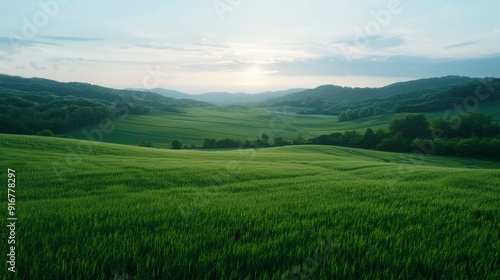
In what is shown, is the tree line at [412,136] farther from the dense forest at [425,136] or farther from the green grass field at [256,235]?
the green grass field at [256,235]

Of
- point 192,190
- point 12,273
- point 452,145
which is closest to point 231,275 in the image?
point 12,273

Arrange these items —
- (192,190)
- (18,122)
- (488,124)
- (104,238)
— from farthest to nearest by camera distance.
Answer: (488,124)
(18,122)
(192,190)
(104,238)

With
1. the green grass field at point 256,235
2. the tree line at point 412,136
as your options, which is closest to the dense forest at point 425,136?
the tree line at point 412,136

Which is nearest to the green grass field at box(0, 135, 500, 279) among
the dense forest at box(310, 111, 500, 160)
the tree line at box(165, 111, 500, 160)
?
the dense forest at box(310, 111, 500, 160)

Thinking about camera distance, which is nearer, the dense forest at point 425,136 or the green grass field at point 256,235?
the green grass field at point 256,235

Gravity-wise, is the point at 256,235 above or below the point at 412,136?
above

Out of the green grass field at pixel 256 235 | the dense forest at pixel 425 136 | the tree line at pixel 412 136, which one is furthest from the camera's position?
the tree line at pixel 412 136

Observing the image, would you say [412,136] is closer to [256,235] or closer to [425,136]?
[425,136]

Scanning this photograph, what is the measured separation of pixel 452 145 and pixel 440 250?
7203 centimetres

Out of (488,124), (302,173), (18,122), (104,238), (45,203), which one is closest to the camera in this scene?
(104,238)

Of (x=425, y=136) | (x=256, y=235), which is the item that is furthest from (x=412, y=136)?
(x=256, y=235)

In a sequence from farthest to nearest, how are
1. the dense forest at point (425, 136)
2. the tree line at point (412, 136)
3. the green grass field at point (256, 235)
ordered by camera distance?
the tree line at point (412, 136)
the dense forest at point (425, 136)
the green grass field at point (256, 235)

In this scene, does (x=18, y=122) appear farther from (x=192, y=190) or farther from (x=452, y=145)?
(x=452, y=145)

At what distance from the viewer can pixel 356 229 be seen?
599 centimetres
